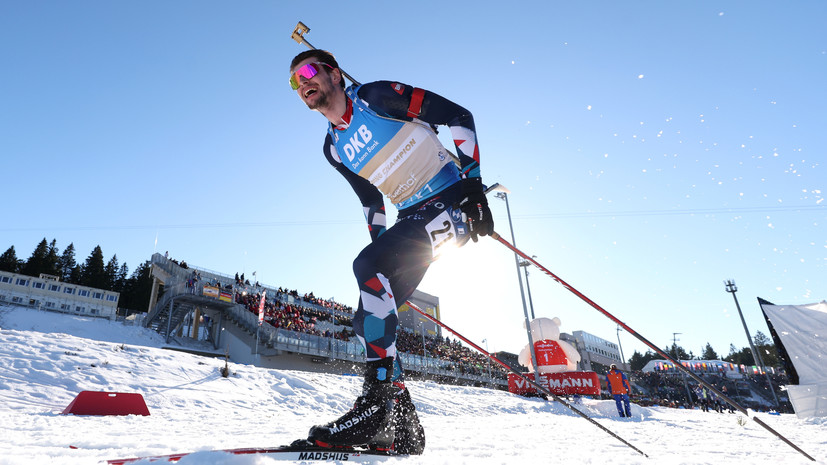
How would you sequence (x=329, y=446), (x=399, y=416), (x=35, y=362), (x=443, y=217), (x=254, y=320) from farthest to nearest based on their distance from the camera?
(x=254, y=320), (x=35, y=362), (x=443, y=217), (x=399, y=416), (x=329, y=446)

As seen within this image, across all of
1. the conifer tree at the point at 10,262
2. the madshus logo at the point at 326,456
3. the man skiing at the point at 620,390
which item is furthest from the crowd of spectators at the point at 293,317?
the conifer tree at the point at 10,262

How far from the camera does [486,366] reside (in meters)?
28.9

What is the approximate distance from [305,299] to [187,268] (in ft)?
26.4

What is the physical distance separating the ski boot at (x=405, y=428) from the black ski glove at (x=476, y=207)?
101 cm

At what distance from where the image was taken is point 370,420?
81.4 inches

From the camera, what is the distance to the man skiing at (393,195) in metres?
2.18

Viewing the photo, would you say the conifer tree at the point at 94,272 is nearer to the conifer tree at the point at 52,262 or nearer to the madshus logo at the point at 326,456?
the conifer tree at the point at 52,262

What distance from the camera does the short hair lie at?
2.79 metres

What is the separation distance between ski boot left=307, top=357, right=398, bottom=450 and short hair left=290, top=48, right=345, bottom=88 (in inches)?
76.6

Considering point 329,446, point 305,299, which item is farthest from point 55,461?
point 305,299

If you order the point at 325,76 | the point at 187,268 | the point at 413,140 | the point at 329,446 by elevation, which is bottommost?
the point at 329,446

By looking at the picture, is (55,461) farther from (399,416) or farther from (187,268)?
(187,268)

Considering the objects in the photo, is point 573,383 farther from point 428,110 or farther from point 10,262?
point 10,262

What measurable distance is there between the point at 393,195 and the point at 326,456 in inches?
65.6
